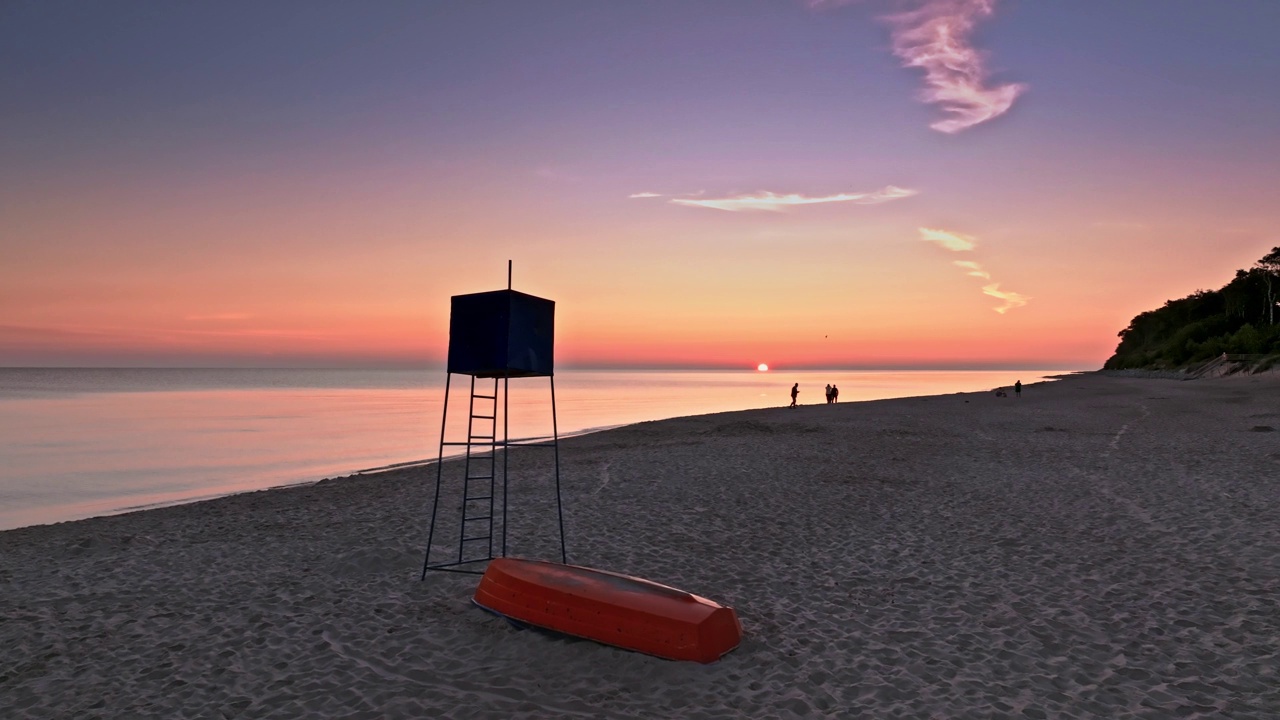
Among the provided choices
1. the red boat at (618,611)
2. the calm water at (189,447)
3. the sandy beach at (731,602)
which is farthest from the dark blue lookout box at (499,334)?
the calm water at (189,447)

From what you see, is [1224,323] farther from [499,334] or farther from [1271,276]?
[499,334]

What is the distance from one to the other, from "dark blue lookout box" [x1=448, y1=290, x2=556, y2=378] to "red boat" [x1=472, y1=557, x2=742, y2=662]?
104 inches

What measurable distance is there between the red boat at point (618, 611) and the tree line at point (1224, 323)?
308ft

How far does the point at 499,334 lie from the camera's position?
909cm

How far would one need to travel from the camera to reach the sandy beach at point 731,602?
6.43m

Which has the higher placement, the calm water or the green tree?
the green tree

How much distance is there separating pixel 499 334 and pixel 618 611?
3.85 metres

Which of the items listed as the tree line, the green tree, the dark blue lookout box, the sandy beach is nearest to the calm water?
the sandy beach

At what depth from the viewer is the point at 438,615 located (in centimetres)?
860

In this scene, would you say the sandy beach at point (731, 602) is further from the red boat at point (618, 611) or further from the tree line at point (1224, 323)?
the tree line at point (1224, 323)

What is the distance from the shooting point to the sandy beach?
643cm

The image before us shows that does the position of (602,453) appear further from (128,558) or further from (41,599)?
(41,599)

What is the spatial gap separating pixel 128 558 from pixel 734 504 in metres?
11.3

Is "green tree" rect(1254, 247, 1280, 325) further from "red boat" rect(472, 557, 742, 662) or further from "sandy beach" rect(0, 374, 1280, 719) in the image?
"red boat" rect(472, 557, 742, 662)
